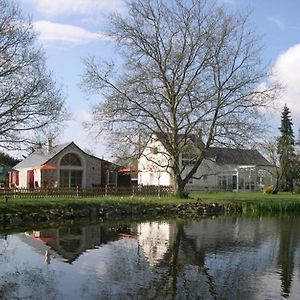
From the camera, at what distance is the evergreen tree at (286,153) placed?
52.6 meters

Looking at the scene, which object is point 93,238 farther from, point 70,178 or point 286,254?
point 70,178

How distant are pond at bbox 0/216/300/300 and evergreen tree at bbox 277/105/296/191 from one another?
97.8 feet

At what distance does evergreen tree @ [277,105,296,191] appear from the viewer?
5256 cm

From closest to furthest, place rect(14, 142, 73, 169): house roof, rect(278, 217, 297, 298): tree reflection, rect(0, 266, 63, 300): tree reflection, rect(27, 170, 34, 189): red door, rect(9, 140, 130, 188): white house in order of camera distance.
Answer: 1. rect(0, 266, 63, 300): tree reflection
2. rect(278, 217, 297, 298): tree reflection
3. rect(14, 142, 73, 169): house roof
4. rect(9, 140, 130, 188): white house
5. rect(27, 170, 34, 189): red door

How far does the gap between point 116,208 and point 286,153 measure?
28336mm

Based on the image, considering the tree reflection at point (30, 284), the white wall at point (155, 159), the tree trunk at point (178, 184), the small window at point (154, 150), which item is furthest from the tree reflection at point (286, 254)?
the white wall at point (155, 159)

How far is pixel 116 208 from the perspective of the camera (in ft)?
97.8

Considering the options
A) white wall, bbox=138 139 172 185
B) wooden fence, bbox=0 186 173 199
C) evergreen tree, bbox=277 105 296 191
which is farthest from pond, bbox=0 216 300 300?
evergreen tree, bbox=277 105 296 191

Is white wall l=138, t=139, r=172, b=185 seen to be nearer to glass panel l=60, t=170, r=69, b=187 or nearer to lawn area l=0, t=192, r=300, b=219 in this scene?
lawn area l=0, t=192, r=300, b=219

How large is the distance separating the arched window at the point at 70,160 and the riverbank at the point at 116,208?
48.0 feet

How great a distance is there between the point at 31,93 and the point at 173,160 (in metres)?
13.6

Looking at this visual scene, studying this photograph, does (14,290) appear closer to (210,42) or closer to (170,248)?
(170,248)

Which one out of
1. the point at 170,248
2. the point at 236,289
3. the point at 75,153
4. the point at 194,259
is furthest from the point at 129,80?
the point at 236,289

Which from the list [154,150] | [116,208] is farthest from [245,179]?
[116,208]
